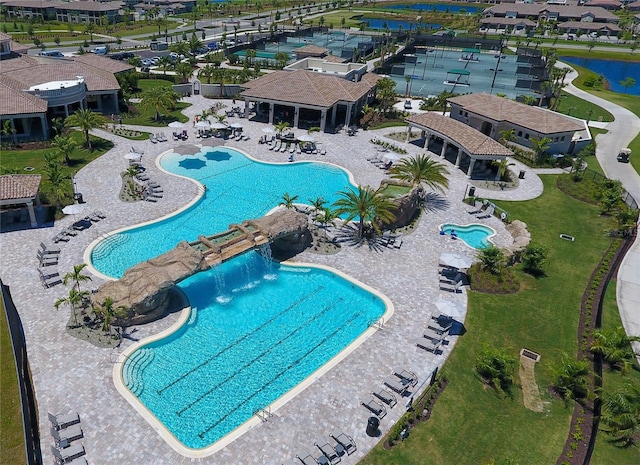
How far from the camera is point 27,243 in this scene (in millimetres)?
30719

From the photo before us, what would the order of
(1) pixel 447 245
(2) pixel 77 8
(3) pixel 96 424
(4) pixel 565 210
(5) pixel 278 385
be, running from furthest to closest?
(2) pixel 77 8
(4) pixel 565 210
(1) pixel 447 245
(5) pixel 278 385
(3) pixel 96 424

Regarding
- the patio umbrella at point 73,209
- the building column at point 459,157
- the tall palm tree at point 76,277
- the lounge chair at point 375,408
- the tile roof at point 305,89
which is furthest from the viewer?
the tile roof at point 305,89

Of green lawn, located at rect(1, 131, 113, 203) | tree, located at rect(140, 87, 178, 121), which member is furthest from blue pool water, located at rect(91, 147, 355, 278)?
tree, located at rect(140, 87, 178, 121)

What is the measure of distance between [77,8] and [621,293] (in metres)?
148

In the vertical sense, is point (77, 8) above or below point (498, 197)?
above

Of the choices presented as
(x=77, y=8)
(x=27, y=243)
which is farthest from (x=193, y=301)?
(x=77, y=8)

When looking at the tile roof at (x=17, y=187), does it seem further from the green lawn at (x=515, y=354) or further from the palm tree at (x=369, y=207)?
the green lawn at (x=515, y=354)

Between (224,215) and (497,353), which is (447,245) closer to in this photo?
(497,353)

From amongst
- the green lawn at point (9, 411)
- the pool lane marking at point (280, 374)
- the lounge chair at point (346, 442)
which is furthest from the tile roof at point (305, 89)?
the lounge chair at point (346, 442)

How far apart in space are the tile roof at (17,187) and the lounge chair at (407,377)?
2697cm

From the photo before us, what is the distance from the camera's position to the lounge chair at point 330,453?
1859 cm

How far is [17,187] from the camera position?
31469 millimetres

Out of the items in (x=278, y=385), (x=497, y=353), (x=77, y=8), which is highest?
(x=77, y=8)

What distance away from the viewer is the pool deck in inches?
744
